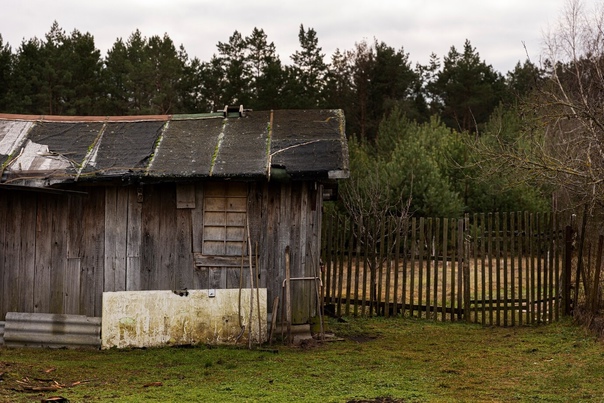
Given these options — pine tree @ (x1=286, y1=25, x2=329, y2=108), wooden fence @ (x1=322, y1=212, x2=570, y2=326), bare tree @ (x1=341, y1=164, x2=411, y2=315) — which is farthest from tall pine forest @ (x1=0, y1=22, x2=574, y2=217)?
wooden fence @ (x1=322, y1=212, x2=570, y2=326)

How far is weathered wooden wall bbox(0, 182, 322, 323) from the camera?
9.94 meters

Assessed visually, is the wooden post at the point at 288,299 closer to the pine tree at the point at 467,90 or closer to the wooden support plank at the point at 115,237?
the wooden support plank at the point at 115,237

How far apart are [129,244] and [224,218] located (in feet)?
4.81

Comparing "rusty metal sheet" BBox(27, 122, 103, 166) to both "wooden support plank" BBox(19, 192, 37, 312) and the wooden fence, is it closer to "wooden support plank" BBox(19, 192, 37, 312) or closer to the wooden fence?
"wooden support plank" BBox(19, 192, 37, 312)

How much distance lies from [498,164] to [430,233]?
1.79 meters

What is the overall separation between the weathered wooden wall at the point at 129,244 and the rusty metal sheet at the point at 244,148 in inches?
17.1

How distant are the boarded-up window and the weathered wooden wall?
0.12m

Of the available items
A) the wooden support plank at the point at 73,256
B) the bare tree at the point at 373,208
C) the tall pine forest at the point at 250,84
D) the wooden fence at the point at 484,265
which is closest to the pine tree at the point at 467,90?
the tall pine forest at the point at 250,84

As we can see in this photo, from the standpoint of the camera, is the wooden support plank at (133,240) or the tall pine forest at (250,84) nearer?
the wooden support plank at (133,240)

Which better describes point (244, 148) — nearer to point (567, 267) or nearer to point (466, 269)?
point (466, 269)

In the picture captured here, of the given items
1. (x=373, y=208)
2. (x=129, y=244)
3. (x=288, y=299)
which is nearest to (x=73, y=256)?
(x=129, y=244)

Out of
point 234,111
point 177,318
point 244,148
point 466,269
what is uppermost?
point 234,111

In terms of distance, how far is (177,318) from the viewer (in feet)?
32.2

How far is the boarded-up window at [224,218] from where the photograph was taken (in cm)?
995
